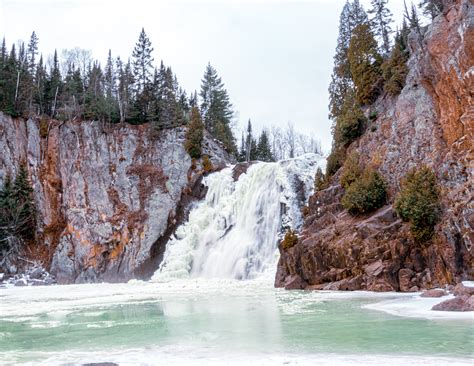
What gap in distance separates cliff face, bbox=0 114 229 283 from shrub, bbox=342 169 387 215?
20.4 metres

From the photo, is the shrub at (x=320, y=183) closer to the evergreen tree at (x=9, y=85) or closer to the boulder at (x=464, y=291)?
the boulder at (x=464, y=291)

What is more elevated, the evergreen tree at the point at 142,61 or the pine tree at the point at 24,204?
the evergreen tree at the point at 142,61

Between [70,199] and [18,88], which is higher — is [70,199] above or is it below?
below

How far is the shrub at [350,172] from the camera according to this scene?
87.5 feet

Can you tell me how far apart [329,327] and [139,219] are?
33.7m

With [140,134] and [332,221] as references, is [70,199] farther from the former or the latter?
[332,221]

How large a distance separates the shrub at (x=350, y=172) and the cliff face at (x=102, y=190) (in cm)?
1830

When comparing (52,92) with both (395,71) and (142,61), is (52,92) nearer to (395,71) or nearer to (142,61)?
(142,61)

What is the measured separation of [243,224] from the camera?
118ft

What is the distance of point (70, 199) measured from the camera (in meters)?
45.5

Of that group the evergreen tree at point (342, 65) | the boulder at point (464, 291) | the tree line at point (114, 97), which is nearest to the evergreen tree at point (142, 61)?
the tree line at point (114, 97)

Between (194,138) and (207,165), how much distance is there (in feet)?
11.3

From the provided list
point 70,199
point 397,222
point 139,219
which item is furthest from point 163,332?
point 70,199

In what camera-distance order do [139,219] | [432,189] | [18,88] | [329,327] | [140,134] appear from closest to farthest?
1. [329,327]
2. [432,189]
3. [139,219]
4. [140,134]
5. [18,88]
